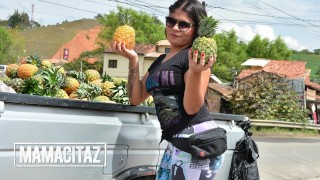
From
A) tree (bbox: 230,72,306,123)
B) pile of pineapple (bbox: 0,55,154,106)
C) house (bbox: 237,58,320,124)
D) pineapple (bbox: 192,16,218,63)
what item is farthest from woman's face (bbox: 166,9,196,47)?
house (bbox: 237,58,320,124)

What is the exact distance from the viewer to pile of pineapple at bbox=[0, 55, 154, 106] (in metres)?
4.49

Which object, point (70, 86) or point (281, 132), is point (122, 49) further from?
point (281, 132)

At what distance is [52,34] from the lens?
586 ft

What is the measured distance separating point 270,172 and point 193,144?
304 inches

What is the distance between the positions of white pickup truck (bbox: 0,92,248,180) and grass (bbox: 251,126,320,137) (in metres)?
20.4

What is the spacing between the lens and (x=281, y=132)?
81.3 feet

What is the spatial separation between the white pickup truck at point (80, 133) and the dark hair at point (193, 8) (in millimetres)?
865

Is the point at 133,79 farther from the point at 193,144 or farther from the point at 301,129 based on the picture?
the point at 301,129

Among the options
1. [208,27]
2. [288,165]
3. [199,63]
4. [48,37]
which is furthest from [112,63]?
[48,37]

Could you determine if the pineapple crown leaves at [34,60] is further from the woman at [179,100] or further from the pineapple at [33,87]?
the woman at [179,100]

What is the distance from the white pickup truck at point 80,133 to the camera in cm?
265

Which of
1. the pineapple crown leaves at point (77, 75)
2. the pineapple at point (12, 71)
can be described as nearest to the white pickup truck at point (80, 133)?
the pineapple crown leaves at point (77, 75)

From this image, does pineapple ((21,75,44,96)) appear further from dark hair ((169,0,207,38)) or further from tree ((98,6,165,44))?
tree ((98,6,165,44))

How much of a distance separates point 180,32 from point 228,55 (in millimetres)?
73953
